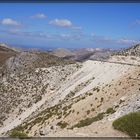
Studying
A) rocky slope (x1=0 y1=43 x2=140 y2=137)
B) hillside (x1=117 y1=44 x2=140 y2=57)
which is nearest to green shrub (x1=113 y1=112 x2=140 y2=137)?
rocky slope (x1=0 y1=43 x2=140 y2=137)

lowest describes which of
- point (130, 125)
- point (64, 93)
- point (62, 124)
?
point (62, 124)

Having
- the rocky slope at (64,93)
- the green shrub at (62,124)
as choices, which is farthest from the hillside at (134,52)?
the green shrub at (62,124)

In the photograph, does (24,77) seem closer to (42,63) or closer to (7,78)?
(7,78)

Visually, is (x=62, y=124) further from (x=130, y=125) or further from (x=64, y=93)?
(x=64, y=93)

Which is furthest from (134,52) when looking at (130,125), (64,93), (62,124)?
(130,125)

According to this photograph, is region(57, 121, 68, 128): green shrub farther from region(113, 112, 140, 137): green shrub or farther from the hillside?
the hillside

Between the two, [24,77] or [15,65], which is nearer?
[24,77]

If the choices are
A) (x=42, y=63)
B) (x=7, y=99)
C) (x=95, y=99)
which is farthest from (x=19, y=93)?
(x=95, y=99)
